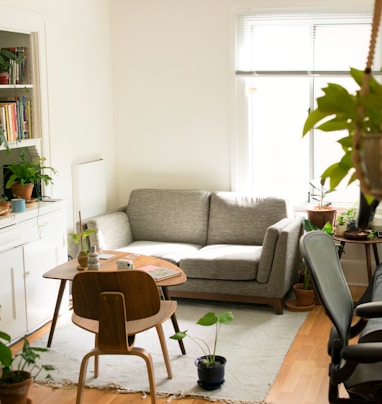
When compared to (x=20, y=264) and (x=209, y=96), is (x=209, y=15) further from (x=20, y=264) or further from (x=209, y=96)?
(x=20, y=264)

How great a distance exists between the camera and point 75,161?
6066mm

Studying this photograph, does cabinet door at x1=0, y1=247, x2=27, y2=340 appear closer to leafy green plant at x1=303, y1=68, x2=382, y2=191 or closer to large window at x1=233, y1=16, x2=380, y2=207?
large window at x1=233, y1=16, x2=380, y2=207

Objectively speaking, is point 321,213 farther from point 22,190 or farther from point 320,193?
point 22,190

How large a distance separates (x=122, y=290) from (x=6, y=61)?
229 centimetres

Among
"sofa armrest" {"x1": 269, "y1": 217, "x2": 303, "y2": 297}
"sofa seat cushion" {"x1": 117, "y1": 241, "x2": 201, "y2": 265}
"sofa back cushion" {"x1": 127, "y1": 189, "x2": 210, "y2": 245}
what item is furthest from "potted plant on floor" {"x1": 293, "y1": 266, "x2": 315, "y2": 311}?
"sofa back cushion" {"x1": 127, "y1": 189, "x2": 210, "y2": 245}

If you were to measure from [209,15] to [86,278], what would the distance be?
3.31m

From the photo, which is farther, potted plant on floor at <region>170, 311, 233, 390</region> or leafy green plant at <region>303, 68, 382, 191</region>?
potted plant on floor at <region>170, 311, 233, 390</region>

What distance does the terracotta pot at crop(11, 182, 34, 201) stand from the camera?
16.9ft

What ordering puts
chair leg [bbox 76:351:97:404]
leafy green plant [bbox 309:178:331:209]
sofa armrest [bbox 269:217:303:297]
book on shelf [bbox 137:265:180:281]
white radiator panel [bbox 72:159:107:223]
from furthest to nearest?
white radiator panel [bbox 72:159:107:223]
leafy green plant [bbox 309:178:331:209]
sofa armrest [bbox 269:217:303:297]
book on shelf [bbox 137:265:180:281]
chair leg [bbox 76:351:97:404]

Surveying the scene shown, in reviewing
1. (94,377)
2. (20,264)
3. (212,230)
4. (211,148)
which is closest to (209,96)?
(211,148)

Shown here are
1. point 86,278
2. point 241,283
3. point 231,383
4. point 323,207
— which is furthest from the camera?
point 323,207

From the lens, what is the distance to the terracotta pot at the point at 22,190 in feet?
16.9

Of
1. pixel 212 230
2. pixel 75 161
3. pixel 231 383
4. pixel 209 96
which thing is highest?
pixel 209 96

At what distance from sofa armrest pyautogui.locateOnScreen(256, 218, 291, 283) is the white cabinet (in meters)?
1.45
